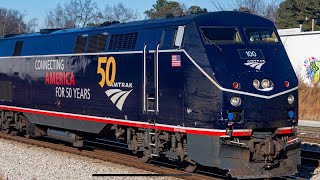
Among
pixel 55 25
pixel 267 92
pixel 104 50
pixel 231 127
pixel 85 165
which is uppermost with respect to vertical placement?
pixel 55 25

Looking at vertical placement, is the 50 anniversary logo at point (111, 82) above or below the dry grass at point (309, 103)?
above

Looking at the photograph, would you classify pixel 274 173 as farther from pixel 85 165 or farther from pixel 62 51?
pixel 62 51

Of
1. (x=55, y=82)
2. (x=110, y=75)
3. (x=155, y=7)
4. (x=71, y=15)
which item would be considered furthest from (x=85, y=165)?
(x=155, y=7)

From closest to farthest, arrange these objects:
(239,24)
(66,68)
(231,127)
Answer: (231,127)
(239,24)
(66,68)

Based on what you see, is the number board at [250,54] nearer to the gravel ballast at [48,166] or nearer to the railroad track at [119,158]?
the railroad track at [119,158]

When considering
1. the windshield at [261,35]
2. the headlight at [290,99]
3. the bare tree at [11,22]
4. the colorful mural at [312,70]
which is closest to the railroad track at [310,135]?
the windshield at [261,35]

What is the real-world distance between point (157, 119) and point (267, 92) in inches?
109

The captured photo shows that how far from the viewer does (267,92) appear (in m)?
11.4

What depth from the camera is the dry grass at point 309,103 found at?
2991 centimetres

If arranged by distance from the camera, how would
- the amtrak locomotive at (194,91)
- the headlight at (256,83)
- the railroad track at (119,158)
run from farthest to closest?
the railroad track at (119,158), the headlight at (256,83), the amtrak locomotive at (194,91)

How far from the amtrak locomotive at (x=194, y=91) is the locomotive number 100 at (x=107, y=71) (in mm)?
27

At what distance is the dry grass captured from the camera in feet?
98.1

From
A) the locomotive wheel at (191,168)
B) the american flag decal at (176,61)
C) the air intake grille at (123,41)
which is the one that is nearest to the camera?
the american flag decal at (176,61)

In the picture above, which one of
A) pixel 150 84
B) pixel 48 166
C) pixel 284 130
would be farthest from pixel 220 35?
pixel 48 166
